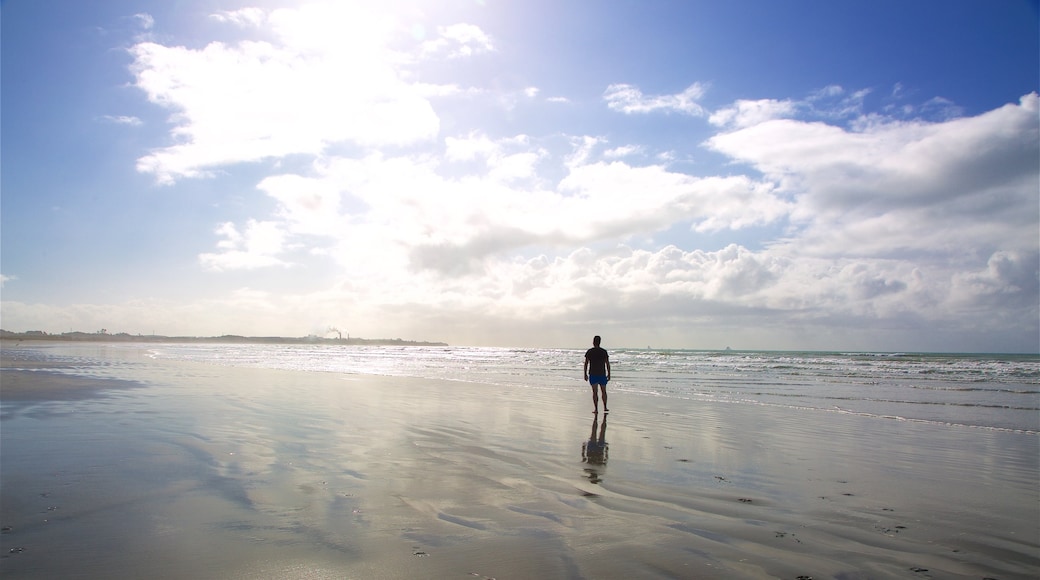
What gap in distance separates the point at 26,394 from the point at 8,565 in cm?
1489

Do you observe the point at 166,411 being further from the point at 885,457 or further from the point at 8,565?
the point at 885,457

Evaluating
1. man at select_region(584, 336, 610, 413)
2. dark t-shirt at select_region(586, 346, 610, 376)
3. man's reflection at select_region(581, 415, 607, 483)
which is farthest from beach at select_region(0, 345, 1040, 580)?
dark t-shirt at select_region(586, 346, 610, 376)

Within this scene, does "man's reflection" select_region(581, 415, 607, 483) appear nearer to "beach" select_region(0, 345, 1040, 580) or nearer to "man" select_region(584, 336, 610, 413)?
"beach" select_region(0, 345, 1040, 580)

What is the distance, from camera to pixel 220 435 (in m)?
9.09

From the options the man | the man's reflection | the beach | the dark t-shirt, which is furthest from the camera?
the dark t-shirt

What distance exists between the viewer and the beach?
414cm

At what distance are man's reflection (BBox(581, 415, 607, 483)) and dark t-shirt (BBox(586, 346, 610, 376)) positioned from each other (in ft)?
12.1

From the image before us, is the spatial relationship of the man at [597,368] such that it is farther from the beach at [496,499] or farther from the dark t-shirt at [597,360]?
the beach at [496,499]

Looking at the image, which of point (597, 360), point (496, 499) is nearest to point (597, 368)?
point (597, 360)

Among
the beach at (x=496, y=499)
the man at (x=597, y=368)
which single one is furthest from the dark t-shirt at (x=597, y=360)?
the beach at (x=496, y=499)

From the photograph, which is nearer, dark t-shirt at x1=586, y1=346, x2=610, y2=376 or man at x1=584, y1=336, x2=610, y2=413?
man at x1=584, y1=336, x2=610, y2=413

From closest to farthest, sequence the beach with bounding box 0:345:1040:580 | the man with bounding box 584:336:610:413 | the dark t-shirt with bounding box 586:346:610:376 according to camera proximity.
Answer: the beach with bounding box 0:345:1040:580
the man with bounding box 584:336:610:413
the dark t-shirt with bounding box 586:346:610:376

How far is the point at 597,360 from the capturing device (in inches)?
605

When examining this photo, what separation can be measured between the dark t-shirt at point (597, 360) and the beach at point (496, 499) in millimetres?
3226
